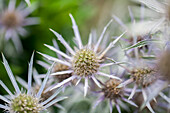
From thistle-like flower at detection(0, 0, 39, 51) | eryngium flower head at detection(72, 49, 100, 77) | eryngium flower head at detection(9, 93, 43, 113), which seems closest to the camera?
eryngium flower head at detection(9, 93, 43, 113)

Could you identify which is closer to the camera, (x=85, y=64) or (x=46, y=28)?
(x=85, y=64)

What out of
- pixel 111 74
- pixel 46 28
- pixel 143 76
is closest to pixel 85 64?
pixel 111 74

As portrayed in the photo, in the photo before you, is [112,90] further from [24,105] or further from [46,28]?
[46,28]

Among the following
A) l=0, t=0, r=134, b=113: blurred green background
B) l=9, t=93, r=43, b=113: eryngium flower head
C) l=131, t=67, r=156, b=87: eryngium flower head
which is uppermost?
l=0, t=0, r=134, b=113: blurred green background

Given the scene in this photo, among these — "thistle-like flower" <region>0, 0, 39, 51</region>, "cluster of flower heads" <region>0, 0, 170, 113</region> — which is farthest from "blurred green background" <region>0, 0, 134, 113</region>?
"cluster of flower heads" <region>0, 0, 170, 113</region>

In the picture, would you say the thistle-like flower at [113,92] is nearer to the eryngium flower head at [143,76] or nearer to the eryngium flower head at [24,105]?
the eryngium flower head at [143,76]

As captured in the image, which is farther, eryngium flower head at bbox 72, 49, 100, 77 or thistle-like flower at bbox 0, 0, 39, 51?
thistle-like flower at bbox 0, 0, 39, 51

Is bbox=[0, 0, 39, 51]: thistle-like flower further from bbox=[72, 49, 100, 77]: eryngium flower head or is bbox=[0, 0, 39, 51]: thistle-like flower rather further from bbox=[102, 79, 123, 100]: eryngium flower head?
bbox=[102, 79, 123, 100]: eryngium flower head

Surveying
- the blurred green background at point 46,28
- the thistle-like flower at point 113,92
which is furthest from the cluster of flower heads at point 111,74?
the blurred green background at point 46,28

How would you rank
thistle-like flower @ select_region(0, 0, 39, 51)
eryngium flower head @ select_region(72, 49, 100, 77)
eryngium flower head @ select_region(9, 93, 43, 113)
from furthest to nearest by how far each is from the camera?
thistle-like flower @ select_region(0, 0, 39, 51)
eryngium flower head @ select_region(72, 49, 100, 77)
eryngium flower head @ select_region(9, 93, 43, 113)
